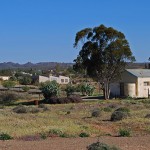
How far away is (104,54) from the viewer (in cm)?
5562

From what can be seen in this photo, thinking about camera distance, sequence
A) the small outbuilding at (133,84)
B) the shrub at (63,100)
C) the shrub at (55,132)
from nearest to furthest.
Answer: the shrub at (55,132) → the shrub at (63,100) → the small outbuilding at (133,84)

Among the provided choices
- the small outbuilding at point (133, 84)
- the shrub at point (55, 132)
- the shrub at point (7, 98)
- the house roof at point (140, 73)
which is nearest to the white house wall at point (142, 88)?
the small outbuilding at point (133, 84)

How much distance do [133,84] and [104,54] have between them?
6.70 meters

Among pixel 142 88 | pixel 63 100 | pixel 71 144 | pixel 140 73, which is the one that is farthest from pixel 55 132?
pixel 140 73

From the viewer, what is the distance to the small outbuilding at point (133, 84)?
59.8 m

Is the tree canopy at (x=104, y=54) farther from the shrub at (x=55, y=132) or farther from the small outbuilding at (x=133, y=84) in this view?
the shrub at (x=55, y=132)

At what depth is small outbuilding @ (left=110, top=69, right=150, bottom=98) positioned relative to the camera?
196 feet

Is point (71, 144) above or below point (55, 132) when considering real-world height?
below

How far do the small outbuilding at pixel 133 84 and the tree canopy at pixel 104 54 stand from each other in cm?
330

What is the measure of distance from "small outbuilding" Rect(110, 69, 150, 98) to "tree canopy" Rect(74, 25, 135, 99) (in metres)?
3.30

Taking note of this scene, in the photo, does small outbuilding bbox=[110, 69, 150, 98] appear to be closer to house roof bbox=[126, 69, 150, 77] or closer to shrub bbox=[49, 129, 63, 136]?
house roof bbox=[126, 69, 150, 77]

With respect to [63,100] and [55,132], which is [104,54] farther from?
[55,132]

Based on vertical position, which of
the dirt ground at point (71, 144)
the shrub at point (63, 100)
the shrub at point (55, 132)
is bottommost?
the dirt ground at point (71, 144)

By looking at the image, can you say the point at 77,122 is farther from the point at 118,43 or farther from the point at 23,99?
the point at 23,99
